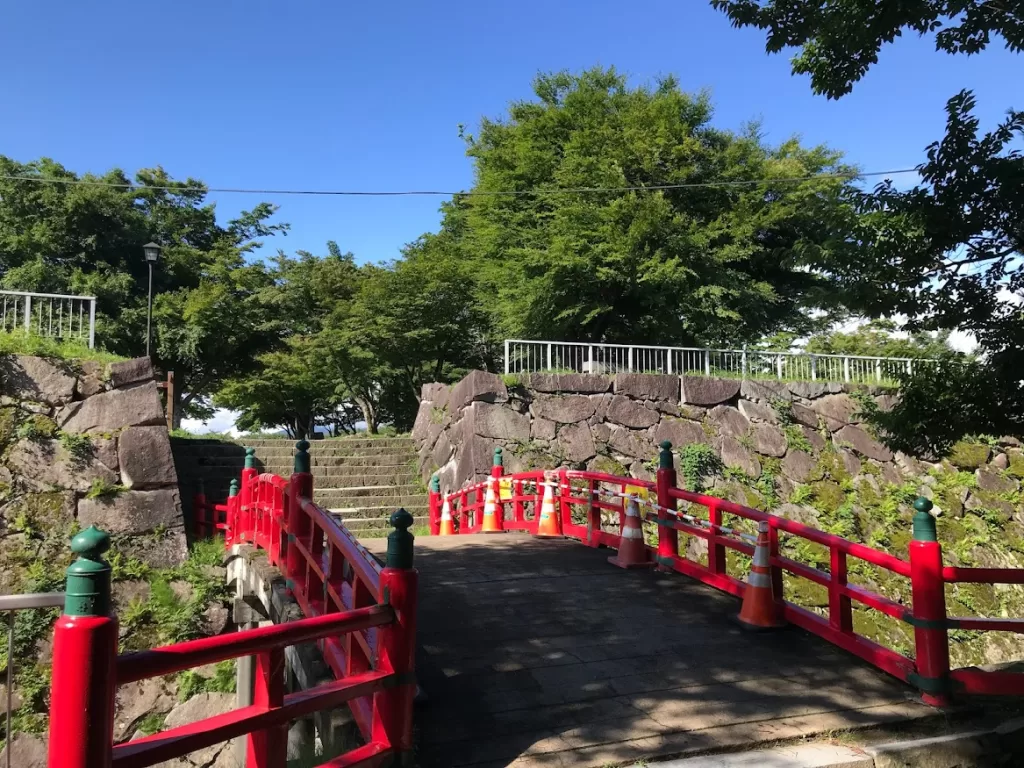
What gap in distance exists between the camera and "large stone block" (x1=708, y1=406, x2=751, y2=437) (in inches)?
573

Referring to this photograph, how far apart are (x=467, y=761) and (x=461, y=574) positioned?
3.31 metres

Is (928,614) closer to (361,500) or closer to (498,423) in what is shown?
(498,423)

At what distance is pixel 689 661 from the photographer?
14.5ft

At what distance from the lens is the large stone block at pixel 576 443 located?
44.3 feet

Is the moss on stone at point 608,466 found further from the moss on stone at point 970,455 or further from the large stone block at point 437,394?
the moss on stone at point 970,455

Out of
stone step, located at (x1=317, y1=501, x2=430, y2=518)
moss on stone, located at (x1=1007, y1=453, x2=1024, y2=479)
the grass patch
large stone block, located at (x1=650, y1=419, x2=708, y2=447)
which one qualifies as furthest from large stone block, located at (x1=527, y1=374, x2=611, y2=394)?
moss on stone, located at (x1=1007, y1=453, x2=1024, y2=479)

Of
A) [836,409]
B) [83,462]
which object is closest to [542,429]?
[836,409]

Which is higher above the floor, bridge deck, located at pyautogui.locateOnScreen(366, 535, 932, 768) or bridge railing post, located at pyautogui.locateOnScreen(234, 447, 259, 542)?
bridge railing post, located at pyautogui.locateOnScreen(234, 447, 259, 542)

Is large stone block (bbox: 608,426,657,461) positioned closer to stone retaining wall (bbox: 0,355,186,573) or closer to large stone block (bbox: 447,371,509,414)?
large stone block (bbox: 447,371,509,414)

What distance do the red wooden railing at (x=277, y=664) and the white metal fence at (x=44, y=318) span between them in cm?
807

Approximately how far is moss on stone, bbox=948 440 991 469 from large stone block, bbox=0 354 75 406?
1740 cm

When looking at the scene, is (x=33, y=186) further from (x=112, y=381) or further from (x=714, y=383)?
(x=714, y=383)

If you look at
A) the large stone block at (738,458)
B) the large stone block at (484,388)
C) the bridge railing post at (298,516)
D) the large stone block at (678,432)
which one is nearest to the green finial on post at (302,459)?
the bridge railing post at (298,516)

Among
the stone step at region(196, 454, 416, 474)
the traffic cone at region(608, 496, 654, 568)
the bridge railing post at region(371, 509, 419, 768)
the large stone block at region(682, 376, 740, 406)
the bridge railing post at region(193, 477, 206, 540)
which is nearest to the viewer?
the bridge railing post at region(371, 509, 419, 768)
